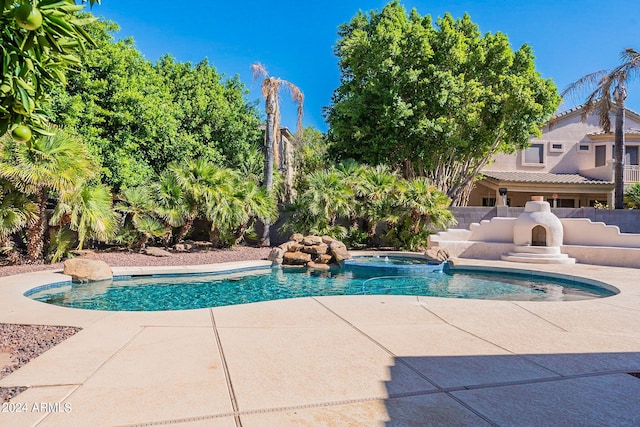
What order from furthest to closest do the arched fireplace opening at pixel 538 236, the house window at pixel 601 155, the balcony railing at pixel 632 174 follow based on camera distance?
the house window at pixel 601 155 → the balcony railing at pixel 632 174 → the arched fireplace opening at pixel 538 236

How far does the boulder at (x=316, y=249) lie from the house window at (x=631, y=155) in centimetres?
2411

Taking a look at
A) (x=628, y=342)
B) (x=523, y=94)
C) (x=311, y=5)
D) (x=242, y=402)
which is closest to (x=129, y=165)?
(x=311, y=5)

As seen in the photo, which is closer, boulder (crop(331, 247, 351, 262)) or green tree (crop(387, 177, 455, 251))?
boulder (crop(331, 247, 351, 262))

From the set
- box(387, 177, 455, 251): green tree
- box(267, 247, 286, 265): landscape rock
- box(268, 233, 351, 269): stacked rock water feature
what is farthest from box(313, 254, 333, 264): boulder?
box(387, 177, 455, 251): green tree

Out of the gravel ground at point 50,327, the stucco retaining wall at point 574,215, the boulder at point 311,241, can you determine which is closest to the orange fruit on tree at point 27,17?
the gravel ground at point 50,327

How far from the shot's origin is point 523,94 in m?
18.2

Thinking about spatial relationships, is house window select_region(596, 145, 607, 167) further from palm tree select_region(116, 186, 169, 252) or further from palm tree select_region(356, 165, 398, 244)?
palm tree select_region(116, 186, 169, 252)

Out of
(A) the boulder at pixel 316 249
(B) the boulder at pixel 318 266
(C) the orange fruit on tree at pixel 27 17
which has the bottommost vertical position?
(B) the boulder at pixel 318 266

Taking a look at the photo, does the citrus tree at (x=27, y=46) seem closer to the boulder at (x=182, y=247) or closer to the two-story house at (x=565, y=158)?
the boulder at (x=182, y=247)

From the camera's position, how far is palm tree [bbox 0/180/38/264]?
32.7ft

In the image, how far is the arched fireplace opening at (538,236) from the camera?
15.3 meters

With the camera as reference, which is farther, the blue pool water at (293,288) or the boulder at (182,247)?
the boulder at (182,247)

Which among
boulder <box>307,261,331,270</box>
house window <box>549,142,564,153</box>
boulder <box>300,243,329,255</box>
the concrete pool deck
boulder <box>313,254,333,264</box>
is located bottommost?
boulder <box>307,261,331,270</box>

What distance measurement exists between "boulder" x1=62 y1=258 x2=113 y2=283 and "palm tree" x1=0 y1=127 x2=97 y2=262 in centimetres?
202
